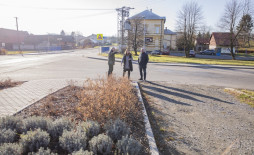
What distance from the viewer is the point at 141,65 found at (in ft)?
30.2

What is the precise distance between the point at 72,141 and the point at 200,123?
3.32m

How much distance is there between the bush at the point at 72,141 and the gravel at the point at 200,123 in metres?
1.52

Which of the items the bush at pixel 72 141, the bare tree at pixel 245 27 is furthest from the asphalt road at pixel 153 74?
the bare tree at pixel 245 27

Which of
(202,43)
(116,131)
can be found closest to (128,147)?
(116,131)

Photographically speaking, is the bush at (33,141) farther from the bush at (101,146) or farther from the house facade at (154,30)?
the house facade at (154,30)

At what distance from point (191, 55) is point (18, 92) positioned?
1316 inches

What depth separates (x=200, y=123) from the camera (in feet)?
14.2

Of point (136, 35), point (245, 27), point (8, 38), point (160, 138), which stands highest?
point (8, 38)

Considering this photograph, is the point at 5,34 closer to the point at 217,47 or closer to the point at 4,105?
the point at 4,105

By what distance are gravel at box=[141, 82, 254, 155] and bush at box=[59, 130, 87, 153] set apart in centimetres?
152

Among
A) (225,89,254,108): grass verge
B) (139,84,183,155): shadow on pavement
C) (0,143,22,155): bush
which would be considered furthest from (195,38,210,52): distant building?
(0,143,22,155): bush

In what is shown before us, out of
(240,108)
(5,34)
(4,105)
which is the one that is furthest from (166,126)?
(5,34)

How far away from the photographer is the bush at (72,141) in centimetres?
262

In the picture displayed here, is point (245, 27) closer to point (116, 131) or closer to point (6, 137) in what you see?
A: point (116, 131)
